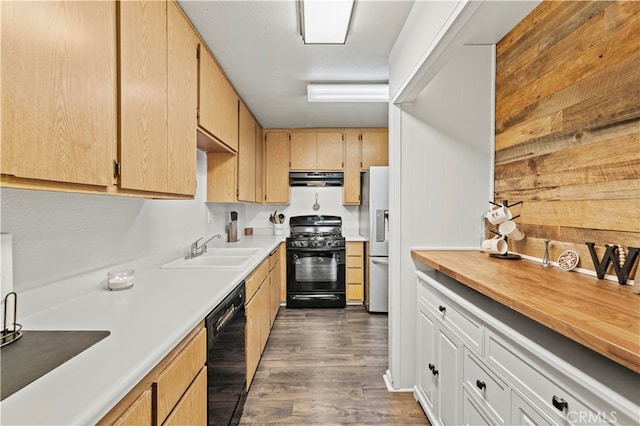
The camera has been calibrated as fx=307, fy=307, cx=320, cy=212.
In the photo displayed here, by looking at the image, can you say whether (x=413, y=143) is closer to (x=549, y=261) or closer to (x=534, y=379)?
(x=549, y=261)

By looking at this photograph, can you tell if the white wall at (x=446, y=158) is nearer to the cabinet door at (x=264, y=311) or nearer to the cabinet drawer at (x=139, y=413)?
the cabinet door at (x=264, y=311)

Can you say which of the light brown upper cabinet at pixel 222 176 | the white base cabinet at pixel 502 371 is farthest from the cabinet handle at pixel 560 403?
the light brown upper cabinet at pixel 222 176

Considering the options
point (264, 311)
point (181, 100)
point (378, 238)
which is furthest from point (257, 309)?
point (378, 238)

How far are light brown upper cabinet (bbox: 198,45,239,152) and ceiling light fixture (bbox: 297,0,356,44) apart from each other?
0.71 meters

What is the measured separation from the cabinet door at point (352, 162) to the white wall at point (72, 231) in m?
2.61

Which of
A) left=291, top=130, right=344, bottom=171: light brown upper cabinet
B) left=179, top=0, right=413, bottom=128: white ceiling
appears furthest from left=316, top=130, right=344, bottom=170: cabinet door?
left=179, top=0, right=413, bottom=128: white ceiling

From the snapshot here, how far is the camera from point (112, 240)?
161cm

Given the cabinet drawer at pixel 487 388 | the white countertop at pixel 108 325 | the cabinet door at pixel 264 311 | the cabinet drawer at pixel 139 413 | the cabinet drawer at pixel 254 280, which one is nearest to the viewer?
the white countertop at pixel 108 325

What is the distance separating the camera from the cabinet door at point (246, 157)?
10.1 feet

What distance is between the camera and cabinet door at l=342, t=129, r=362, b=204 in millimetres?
4258

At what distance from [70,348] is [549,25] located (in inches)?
95.8

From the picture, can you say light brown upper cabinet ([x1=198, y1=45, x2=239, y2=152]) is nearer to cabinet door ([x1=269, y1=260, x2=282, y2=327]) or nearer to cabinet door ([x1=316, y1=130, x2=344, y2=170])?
cabinet door ([x1=269, y1=260, x2=282, y2=327])

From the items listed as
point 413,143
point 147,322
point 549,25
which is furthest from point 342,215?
point 147,322

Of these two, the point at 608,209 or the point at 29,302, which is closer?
the point at 29,302
